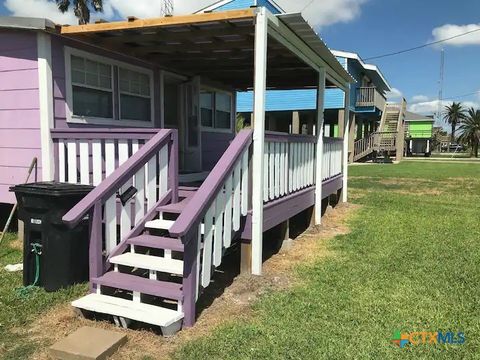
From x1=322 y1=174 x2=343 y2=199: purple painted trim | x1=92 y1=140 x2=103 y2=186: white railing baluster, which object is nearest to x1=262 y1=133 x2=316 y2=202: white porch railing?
x1=322 y1=174 x2=343 y2=199: purple painted trim

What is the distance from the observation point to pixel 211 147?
9.95 m

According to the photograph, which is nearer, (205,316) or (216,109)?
(205,316)

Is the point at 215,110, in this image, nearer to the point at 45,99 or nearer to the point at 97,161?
the point at 45,99

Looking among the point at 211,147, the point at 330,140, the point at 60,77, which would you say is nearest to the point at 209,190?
the point at 60,77

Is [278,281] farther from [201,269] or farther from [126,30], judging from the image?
[126,30]

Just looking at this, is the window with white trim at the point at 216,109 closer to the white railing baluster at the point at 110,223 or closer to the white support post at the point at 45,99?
the white support post at the point at 45,99

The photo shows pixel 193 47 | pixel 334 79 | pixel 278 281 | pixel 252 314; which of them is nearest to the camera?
pixel 252 314

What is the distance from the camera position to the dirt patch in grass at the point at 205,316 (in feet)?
10.5

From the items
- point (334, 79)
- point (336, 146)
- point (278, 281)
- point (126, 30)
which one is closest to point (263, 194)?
point (278, 281)

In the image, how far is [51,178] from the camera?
18.3 feet

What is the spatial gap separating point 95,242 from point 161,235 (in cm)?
92

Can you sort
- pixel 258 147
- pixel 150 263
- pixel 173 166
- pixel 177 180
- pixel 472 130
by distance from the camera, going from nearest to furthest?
pixel 150 263 < pixel 258 147 < pixel 173 166 < pixel 177 180 < pixel 472 130

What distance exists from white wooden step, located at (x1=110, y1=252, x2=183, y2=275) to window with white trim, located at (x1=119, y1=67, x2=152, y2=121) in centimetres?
330

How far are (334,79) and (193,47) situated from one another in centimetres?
357
